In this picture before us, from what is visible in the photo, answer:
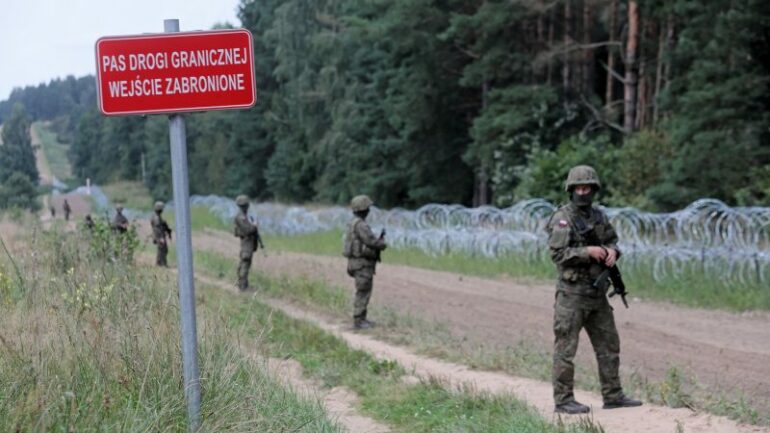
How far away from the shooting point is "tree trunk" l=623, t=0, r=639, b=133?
28.5m

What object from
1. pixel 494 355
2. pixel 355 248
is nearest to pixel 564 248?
pixel 494 355

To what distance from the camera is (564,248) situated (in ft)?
23.5

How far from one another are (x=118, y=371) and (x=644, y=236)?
13732 millimetres

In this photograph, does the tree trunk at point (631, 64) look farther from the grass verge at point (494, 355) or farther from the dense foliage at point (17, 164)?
the dense foliage at point (17, 164)

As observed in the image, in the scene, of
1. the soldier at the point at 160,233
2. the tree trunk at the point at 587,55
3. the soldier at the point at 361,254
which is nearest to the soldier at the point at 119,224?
the soldier at the point at 160,233

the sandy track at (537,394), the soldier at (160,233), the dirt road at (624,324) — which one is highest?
the soldier at (160,233)

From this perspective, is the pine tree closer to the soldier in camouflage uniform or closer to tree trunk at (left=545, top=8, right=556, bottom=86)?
the soldier in camouflage uniform

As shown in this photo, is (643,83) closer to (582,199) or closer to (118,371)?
(582,199)

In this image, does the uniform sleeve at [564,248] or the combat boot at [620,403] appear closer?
the uniform sleeve at [564,248]

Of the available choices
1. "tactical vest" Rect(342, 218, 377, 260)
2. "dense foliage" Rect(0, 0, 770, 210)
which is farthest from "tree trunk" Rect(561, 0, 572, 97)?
"tactical vest" Rect(342, 218, 377, 260)

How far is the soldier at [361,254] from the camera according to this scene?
12.6 metres

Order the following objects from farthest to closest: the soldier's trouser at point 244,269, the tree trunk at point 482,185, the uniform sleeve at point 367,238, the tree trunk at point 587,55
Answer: the tree trunk at point 482,185, the tree trunk at point 587,55, the soldier's trouser at point 244,269, the uniform sleeve at point 367,238

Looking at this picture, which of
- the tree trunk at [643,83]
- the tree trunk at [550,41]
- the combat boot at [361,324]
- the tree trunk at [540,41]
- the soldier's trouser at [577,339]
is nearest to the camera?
the soldier's trouser at [577,339]

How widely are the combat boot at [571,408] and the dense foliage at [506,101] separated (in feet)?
48.8
